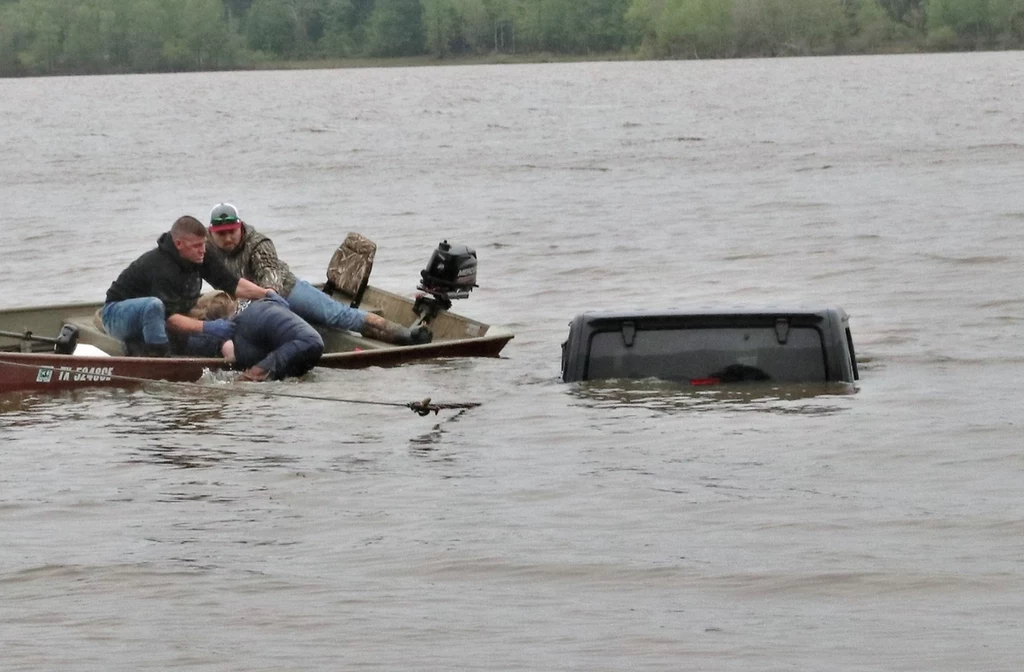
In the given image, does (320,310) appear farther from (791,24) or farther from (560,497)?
(791,24)

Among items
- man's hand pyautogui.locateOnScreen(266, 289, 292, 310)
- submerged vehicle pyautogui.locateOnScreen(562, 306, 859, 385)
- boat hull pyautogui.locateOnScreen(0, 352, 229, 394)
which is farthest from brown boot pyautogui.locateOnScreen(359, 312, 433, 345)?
submerged vehicle pyautogui.locateOnScreen(562, 306, 859, 385)

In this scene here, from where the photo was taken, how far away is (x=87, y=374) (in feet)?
42.8

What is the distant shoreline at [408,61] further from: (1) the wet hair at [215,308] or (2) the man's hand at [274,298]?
(2) the man's hand at [274,298]

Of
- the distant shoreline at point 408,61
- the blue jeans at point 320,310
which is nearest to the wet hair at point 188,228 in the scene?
the blue jeans at point 320,310

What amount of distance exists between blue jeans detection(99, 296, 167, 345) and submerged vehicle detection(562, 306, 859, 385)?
10.4ft

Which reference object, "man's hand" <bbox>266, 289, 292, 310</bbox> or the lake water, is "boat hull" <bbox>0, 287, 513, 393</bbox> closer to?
the lake water

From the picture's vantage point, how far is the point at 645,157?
145 feet

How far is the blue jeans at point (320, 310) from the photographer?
46.7ft

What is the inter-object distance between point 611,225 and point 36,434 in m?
17.5

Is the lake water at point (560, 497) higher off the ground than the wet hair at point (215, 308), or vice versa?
the wet hair at point (215, 308)

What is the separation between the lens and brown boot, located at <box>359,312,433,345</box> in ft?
47.1

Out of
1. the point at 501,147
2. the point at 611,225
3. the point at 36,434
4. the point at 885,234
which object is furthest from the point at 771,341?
the point at 501,147

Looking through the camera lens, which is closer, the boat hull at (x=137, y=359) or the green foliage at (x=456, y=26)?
the boat hull at (x=137, y=359)

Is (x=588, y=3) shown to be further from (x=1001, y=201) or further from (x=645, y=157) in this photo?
(x=1001, y=201)
